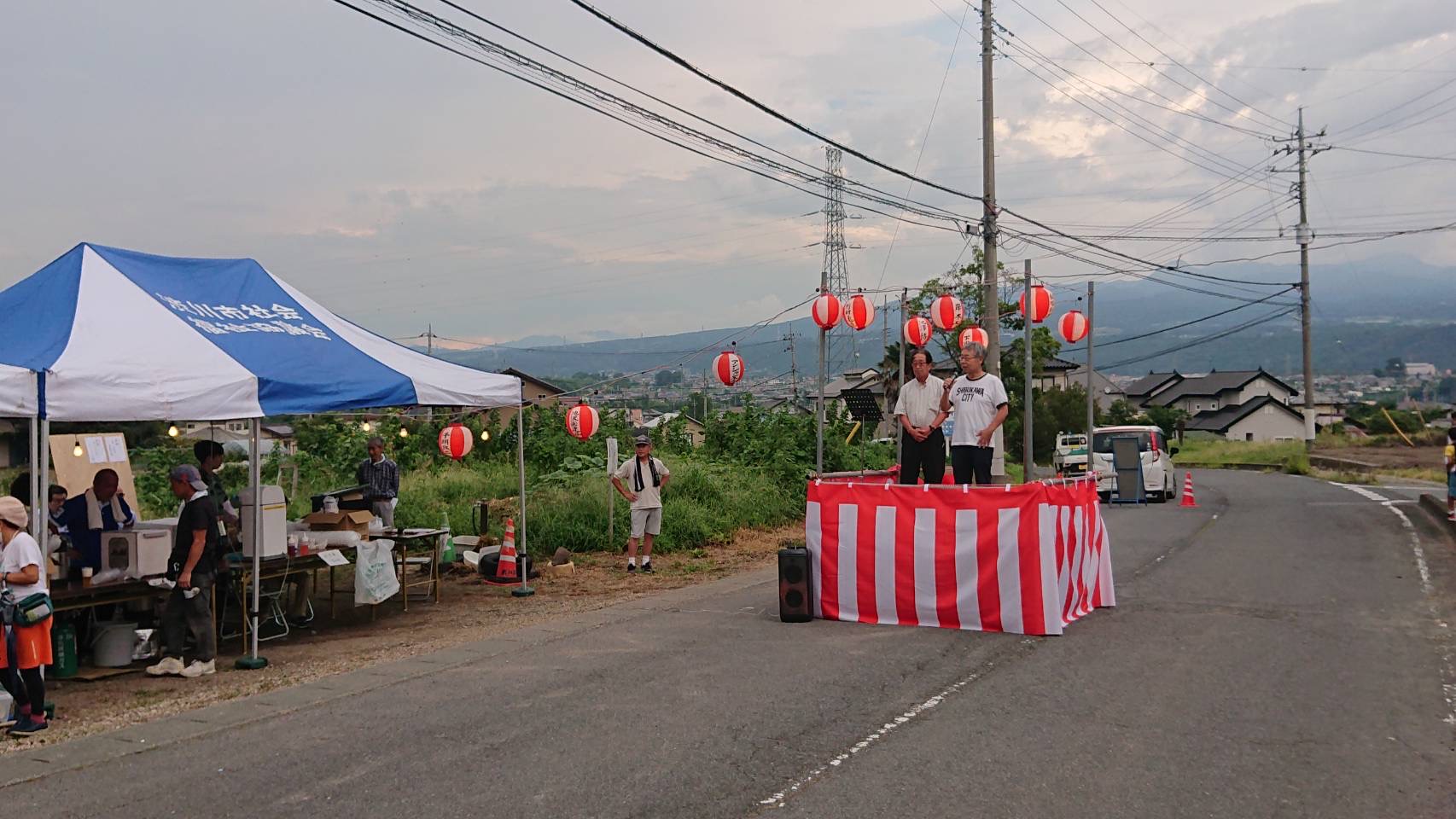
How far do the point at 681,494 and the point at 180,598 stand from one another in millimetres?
10657

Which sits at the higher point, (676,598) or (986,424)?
(986,424)

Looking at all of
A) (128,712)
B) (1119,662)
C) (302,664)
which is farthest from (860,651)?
(128,712)

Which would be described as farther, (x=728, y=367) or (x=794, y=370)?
(x=794, y=370)

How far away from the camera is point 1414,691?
7012 mm

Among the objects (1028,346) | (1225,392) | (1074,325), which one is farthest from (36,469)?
(1225,392)

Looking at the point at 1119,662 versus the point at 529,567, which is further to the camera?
the point at 529,567

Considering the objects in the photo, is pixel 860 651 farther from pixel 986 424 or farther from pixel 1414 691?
pixel 1414 691

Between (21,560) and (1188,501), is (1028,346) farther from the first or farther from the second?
(21,560)

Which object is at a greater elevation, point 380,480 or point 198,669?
point 380,480

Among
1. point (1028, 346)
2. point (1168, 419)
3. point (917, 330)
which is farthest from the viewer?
point (1168, 419)

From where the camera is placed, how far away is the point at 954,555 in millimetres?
8797

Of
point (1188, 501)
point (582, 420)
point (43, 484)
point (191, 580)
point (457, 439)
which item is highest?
point (582, 420)

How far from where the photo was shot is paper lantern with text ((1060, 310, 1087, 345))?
20.5m

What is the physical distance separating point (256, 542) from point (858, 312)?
10.9 meters
